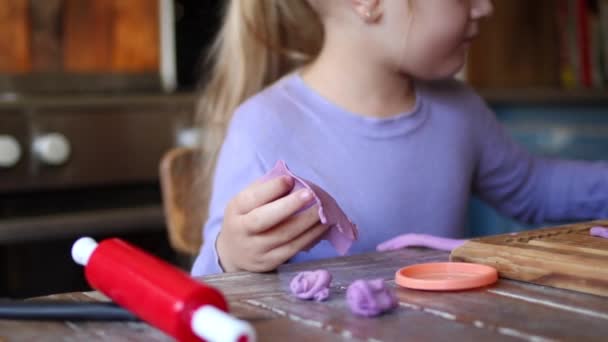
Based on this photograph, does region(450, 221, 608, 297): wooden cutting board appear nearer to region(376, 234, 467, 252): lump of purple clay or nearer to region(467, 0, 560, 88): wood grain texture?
region(376, 234, 467, 252): lump of purple clay

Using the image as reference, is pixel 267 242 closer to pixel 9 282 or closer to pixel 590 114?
pixel 9 282

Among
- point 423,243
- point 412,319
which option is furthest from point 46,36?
point 412,319

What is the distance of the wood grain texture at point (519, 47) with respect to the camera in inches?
98.5

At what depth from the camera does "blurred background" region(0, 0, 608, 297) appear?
1.89 metres

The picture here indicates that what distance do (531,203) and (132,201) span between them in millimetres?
1110

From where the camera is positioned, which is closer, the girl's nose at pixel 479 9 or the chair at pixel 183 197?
the girl's nose at pixel 479 9

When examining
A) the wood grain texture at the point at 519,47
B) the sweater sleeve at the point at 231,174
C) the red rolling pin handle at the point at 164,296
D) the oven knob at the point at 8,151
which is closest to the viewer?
the red rolling pin handle at the point at 164,296

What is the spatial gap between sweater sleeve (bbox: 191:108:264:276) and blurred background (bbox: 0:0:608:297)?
2.62 ft

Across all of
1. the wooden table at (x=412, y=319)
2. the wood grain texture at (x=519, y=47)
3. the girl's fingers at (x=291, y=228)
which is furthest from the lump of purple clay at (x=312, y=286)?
the wood grain texture at (x=519, y=47)

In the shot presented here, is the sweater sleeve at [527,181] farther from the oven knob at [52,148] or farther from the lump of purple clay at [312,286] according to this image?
the oven knob at [52,148]

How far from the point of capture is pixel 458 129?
3.71 feet

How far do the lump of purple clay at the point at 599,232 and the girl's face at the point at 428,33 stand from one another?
0.36 metres

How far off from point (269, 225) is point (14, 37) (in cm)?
149

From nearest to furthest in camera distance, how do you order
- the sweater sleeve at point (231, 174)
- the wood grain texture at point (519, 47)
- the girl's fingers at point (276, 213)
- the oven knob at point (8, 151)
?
the girl's fingers at point (276, 213), the sweater sleeve at point (231, 174), the oven knob at point (8, 151), the wood grain texture at point (519, 47)
